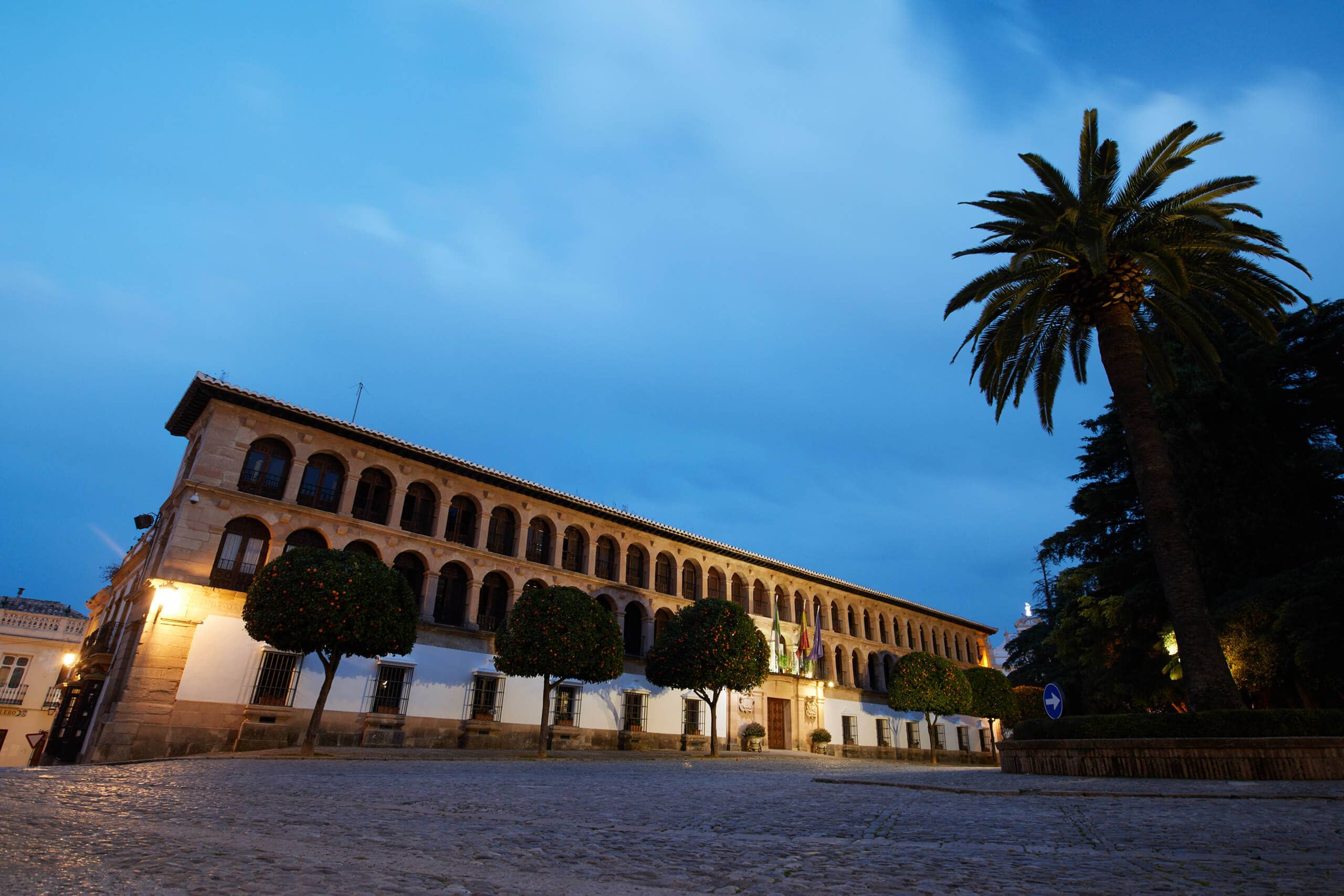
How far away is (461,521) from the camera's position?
31.1 metres

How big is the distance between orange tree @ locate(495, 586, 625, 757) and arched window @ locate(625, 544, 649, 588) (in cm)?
880

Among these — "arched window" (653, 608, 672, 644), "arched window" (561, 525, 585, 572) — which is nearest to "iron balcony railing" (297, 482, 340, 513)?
"arched window" (561, 525, 585, 572)

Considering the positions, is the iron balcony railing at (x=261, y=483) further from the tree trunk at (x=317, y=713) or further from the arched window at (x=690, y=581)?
the arched window at (x=690, y=581)

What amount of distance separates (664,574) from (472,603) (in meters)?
11.5

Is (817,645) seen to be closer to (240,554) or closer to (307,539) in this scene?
(307,539)

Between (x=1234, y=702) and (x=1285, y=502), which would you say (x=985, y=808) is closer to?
(x=1234, y=702)

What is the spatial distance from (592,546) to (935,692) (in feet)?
63.6

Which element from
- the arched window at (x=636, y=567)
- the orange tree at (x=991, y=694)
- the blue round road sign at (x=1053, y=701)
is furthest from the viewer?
the orange tree at (x=991, y=694)

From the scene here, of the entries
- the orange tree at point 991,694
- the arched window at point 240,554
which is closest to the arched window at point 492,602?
the arched window at point 240,554

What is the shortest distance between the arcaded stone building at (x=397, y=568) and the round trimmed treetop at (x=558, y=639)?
11.7ft

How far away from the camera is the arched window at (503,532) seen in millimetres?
31453

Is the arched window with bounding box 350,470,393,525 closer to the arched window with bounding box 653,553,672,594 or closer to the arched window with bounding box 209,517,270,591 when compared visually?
the arched window with bounding box 209,517,270,591

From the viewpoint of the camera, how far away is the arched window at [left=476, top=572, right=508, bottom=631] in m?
29.9

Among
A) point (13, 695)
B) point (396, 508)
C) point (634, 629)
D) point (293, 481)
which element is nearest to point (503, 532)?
point (396, 508)
